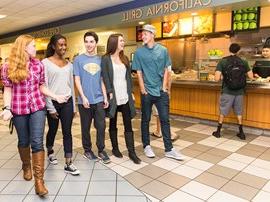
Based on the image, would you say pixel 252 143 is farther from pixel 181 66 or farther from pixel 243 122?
pixel 181 66

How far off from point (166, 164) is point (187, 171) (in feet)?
0.98

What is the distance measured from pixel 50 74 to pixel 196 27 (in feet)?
15.4

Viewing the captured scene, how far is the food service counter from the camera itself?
4602mm

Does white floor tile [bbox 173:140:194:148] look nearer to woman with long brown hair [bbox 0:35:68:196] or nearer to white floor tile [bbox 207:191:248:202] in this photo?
white floor tile [bbox 207:191:248:202]

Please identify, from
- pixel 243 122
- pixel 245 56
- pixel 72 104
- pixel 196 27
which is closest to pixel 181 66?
pixel 196 27

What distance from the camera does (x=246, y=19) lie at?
5.87 meters

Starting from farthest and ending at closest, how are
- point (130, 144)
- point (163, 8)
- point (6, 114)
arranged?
1. point (163, 8)
2. point (130, 144)
3. point (6, 114)

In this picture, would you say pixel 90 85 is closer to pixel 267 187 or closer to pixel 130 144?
pixel 130 144

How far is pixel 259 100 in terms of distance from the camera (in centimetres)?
464

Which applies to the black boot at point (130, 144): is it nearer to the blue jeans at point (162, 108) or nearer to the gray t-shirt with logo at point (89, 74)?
the blue jeans at point (162, 108)

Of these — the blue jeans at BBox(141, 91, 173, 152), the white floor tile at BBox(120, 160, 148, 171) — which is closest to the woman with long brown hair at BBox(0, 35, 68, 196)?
the white floor tile at BBox(120, 160, 148, 171)

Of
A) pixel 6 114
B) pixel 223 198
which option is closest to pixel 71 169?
pixel 6 114

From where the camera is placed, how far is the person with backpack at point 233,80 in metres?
4.37

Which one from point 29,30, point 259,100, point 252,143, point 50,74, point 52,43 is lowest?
point 252,143
